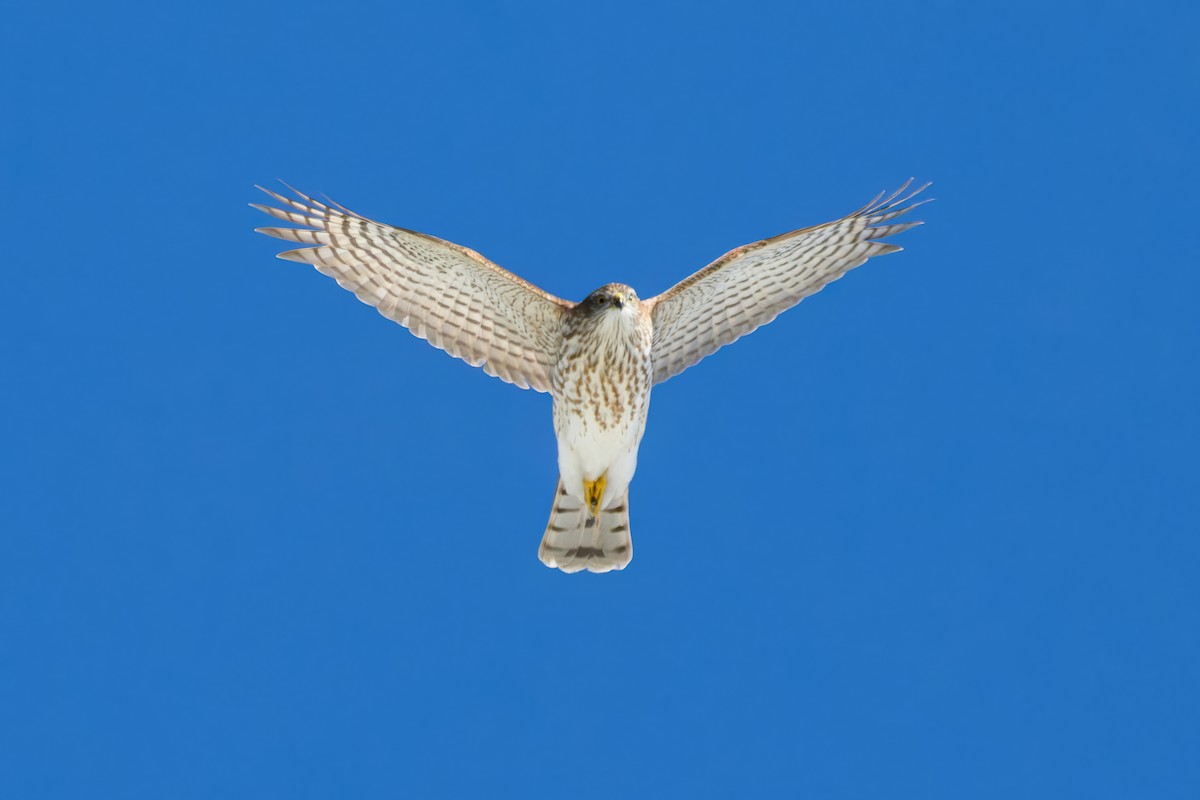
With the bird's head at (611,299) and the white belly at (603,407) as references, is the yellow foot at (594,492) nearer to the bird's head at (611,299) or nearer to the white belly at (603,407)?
the white belly at (603,407)

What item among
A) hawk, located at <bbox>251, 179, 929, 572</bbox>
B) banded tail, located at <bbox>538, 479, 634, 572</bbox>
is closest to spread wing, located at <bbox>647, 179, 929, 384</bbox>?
hawk, located at <bbox>251, 179, 929, 572</bbox>

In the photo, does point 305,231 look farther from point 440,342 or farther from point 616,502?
point 616,502

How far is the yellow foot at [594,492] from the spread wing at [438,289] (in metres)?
0.77

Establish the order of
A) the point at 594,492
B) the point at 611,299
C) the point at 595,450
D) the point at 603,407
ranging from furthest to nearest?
the point at 594,492 → the point at 595,450 → the point at 603,407 → the point at 611,299

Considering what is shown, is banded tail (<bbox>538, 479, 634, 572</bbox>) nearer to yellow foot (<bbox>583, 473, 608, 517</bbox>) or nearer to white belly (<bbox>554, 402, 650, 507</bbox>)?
yellow foot (<bbox>583, 473, 608, 517</bbox>)

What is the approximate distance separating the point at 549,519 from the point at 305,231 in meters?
2.88

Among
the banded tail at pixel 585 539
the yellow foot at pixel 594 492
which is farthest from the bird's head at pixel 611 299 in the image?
the banded tail at pixel 585 539

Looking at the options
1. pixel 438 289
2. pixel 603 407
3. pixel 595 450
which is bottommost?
pixel 595 450

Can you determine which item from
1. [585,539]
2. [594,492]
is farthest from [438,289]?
[585,539]

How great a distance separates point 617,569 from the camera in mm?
15906

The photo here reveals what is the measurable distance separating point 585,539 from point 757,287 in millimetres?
2308

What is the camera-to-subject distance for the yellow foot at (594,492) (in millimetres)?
15281

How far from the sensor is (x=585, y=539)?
1584 cm

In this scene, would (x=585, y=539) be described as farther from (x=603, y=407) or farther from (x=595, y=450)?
(x=603, y=407)
